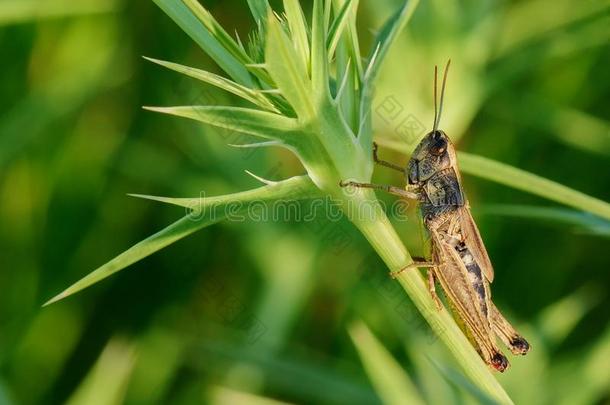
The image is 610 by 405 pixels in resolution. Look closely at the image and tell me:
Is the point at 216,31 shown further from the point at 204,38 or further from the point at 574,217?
the point at 574,217

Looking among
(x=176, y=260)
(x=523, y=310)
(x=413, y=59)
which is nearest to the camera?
(x=413, y=59)

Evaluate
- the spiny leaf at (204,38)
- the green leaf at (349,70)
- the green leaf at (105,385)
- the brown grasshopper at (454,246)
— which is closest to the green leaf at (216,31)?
the spiny leaf at (204,38)

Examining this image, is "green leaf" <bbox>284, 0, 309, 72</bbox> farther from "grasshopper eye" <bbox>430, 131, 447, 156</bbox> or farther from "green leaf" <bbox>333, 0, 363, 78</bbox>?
"grasshopper eye" <bbox>430, 131, 447, 156</bbox>

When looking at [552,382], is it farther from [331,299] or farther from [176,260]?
[176,260]

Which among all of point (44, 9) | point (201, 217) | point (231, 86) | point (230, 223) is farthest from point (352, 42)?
point (44, 9)

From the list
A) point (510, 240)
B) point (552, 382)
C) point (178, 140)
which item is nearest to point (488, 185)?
point (510, 240)

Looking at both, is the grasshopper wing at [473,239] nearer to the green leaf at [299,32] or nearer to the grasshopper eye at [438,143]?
→ the grasshopper eye at [438,143]
